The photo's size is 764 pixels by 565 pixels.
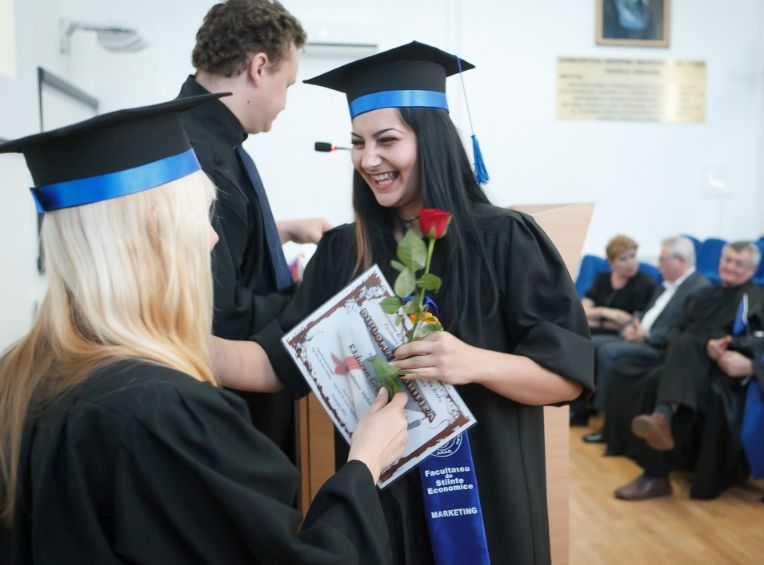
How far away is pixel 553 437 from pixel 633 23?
6.35 metres

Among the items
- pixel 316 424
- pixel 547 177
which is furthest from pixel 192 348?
pixel 547 177

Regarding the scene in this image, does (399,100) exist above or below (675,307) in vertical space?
above

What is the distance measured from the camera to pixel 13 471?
40.5 inches

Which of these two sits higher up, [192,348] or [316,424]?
[192,348]

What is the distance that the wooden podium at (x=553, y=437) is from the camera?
2107 mm

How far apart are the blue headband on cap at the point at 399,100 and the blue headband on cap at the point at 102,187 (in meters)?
0.68

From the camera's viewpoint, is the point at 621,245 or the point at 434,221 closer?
the point at 434,221

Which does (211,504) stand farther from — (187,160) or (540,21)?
(540,21)

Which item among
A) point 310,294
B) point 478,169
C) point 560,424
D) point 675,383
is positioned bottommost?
point 675,383

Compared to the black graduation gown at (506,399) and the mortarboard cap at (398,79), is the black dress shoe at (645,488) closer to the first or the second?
the black graduation gown at (506,399)

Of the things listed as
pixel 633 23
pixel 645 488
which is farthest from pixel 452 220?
pixel 633 23

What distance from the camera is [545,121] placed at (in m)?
7.46

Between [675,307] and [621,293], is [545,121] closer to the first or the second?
[621,293]

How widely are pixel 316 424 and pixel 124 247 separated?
1.43 metres
